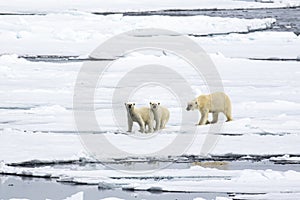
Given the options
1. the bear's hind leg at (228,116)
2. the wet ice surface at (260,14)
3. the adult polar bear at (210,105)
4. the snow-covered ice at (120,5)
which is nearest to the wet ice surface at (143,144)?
the bear's hind leg at (228,116)

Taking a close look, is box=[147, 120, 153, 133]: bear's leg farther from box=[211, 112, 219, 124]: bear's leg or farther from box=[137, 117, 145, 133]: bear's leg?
box=[211, 112, 219, 124]: bear's leg

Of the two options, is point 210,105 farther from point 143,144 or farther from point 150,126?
point 143,144

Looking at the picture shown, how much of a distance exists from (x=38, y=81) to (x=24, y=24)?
6.52m

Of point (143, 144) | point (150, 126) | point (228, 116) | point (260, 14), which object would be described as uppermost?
point (260, 14)

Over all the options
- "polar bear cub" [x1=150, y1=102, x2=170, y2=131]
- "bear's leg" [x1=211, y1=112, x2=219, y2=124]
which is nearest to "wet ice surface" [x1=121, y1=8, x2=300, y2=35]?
"bear's leg" [x1=211, y1=112, x2=219, y2=124]

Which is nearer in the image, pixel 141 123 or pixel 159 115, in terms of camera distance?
pixel 141 123

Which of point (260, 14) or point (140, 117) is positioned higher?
point (260, 14)

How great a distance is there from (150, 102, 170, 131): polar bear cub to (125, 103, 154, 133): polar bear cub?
6cm

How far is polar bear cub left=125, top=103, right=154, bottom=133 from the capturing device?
822 cm

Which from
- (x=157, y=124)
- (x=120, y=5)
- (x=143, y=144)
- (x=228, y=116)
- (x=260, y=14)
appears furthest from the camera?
(x=120, y=5)

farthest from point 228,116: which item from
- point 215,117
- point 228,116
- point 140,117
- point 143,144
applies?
point 143,144

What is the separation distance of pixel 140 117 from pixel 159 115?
0.68 feet

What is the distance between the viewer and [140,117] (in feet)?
27.0

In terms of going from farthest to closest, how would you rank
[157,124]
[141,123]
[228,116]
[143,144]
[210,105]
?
[228,116], [210,105], [157,124], [141,123], [143,144]
